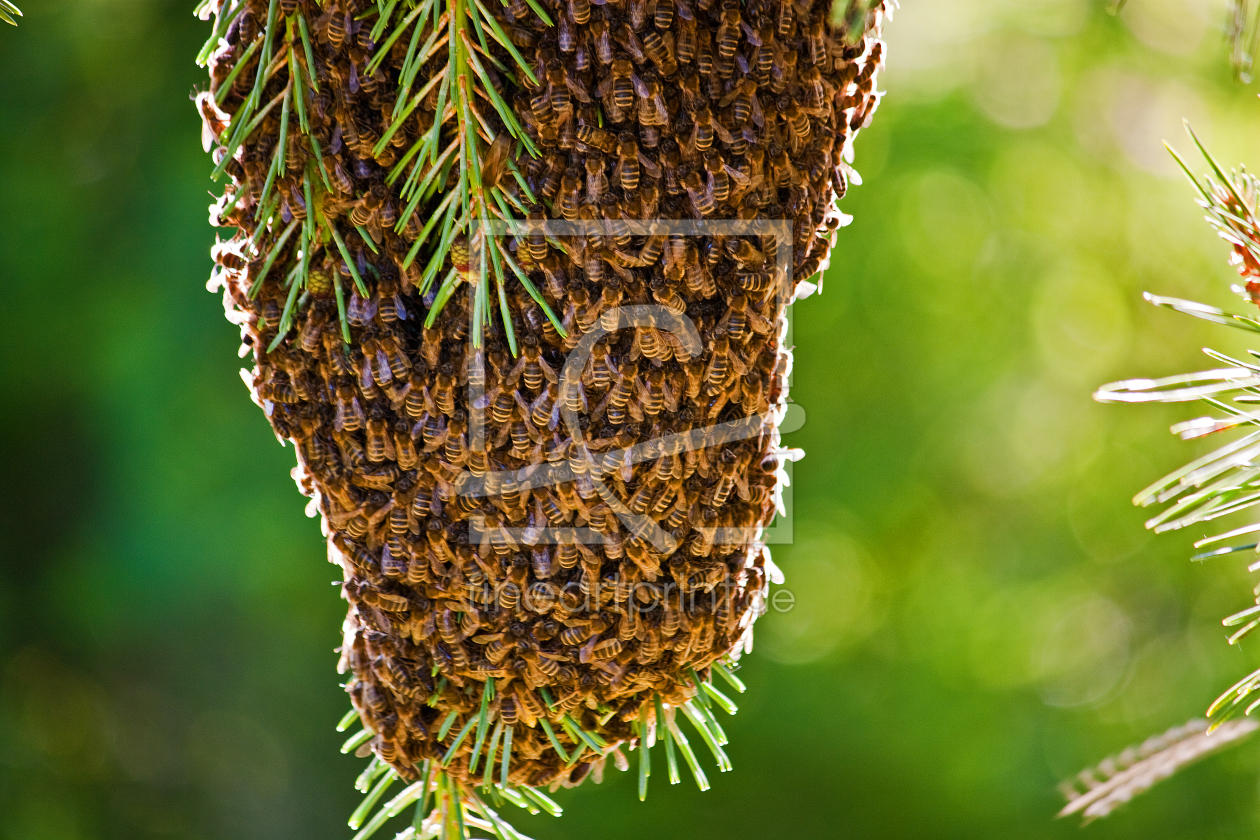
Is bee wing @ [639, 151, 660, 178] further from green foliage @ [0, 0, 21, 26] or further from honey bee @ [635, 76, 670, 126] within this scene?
green foliage @ [0, 0, 21, 26]

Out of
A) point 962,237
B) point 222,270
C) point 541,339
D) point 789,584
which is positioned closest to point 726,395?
point 541,339

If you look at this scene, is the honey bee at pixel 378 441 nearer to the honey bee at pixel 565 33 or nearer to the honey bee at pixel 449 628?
the honey bee at pixel 449 628

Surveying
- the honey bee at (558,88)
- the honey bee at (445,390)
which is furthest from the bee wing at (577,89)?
the honey bee at (445,390)

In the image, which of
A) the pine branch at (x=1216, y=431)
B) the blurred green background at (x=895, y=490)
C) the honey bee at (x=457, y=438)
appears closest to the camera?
the pine branch at (x=1216, y=431)

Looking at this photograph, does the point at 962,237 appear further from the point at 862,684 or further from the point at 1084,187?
the point at 862,684

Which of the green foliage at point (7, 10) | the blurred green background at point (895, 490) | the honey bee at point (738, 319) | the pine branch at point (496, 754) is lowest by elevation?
the pine branch at point (496, 754)

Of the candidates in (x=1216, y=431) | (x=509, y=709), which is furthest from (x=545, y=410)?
(x=1216, y=431)

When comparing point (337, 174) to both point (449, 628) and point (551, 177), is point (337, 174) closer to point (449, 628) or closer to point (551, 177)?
point (551, 177)
